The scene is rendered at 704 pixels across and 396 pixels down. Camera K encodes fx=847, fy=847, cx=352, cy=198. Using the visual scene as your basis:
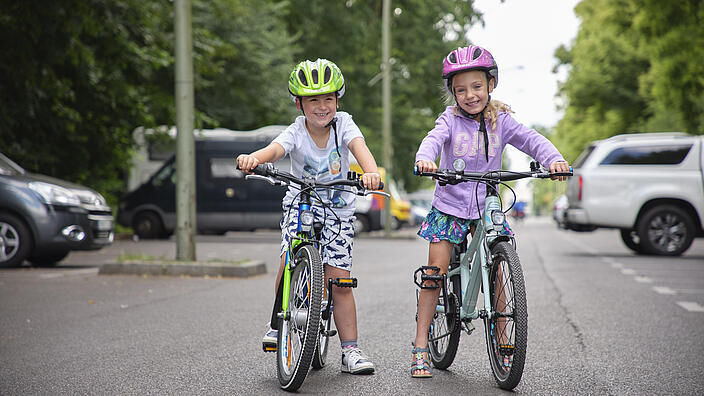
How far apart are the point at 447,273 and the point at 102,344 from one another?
8.05ft

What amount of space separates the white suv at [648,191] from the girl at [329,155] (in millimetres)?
11159

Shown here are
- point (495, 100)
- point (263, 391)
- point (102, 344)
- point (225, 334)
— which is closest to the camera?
point (263, 391)

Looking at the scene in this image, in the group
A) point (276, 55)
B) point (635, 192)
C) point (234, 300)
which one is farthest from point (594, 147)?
point (276, 55)

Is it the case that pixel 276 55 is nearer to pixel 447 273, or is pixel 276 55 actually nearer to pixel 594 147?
pixel 594 147

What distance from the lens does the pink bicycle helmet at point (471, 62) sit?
14.6ft

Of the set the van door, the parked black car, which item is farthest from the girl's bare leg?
the van door

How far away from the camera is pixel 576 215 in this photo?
15117mm

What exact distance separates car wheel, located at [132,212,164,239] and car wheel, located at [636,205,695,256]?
36.7 feet

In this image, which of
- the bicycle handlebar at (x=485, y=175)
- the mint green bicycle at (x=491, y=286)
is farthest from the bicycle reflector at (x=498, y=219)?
the bicycle handlebar at (x=485, y=175)

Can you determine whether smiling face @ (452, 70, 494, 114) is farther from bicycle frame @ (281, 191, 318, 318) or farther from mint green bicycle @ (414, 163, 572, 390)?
bicycle frame @ (281, 191, 318, 318)

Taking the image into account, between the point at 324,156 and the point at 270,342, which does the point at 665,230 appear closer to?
the point at 324,156

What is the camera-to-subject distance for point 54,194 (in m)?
10.8

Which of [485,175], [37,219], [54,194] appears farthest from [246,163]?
[54,194]

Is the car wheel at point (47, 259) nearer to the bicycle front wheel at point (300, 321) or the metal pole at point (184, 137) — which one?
the metal pole at point (184, 137)
